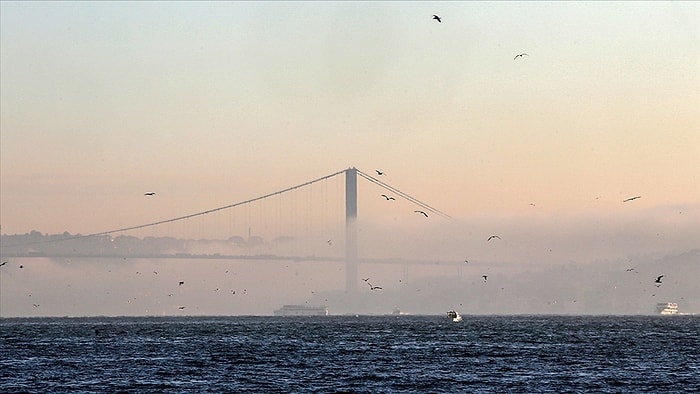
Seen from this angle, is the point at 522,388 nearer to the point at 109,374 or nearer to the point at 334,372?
the point at 334,372

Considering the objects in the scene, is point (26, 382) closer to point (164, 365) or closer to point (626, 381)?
point (164, 365)

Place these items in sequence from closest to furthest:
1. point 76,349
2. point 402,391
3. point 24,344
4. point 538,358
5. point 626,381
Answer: point 402,391 → point 626,381 → point 538,358 → point 76,349 → point 24,344

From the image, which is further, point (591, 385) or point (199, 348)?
point (199, 348)

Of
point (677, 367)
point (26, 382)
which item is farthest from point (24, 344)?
point (677, 367)

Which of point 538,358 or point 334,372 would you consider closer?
point 334,372

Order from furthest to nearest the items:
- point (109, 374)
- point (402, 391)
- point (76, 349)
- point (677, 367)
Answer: point (76, 349), point (677, 367), point (109, 374), point (402, 391)

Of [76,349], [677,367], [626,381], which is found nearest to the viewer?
[626,381]

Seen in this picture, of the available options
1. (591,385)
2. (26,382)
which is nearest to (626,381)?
(591,385)

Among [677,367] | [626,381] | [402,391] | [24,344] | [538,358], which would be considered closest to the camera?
[402,391]
